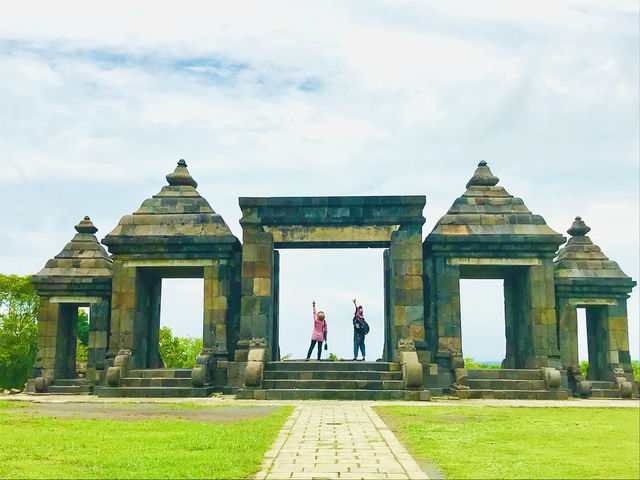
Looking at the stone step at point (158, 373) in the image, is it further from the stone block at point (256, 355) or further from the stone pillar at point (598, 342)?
the stone pillar at point (598, 342)

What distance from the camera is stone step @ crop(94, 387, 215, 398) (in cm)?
2209

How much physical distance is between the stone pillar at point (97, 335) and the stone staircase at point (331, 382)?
8338mm

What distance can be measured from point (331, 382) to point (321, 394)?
71 cm

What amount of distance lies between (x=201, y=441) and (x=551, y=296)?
1679 cm

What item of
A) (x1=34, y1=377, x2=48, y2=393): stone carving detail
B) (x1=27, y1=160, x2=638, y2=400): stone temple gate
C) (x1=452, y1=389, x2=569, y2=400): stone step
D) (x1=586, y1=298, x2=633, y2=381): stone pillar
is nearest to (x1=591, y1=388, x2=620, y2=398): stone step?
(x1=27, y1=160, x2=638, y2=400): stone temple gate

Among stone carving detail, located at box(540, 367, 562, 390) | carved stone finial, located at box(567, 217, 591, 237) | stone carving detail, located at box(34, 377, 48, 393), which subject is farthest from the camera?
carved stone finial, located at box(567, 217, 591, 237)

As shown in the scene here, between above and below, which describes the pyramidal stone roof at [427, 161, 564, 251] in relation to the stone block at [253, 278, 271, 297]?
above

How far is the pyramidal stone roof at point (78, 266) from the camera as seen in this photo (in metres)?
28.4

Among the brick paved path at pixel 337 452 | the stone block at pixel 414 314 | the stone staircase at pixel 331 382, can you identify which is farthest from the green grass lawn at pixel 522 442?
the stone block at pixel 414 314

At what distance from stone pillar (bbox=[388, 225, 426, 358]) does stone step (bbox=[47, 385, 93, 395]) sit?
1217 centimetres

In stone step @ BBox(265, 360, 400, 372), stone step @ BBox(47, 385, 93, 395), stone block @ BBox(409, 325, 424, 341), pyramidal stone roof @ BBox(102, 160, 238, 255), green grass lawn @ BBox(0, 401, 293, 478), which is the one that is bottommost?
stone step @ BBox(47, 385, 93, 395)

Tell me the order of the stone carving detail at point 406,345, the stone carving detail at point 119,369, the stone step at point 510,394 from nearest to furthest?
the stone step at point 510,394, the stone carving detail at point 406,345, the stone carving detail at point 119,369

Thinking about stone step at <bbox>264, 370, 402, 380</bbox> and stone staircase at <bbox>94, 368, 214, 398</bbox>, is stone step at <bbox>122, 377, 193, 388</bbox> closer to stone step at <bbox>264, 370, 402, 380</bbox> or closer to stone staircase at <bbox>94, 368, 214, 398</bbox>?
stone staircase at <bbox>94, 368, 214, 398</bbox>

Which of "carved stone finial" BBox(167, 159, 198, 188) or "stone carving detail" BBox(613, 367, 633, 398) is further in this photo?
"carved stone finial" BBox(167, 159, 198, 188)
